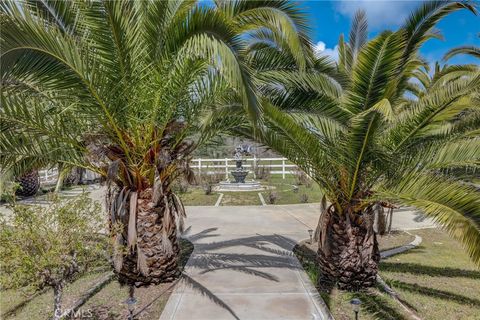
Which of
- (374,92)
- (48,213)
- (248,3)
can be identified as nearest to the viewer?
(48,213)

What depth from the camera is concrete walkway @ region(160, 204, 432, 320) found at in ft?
15.0

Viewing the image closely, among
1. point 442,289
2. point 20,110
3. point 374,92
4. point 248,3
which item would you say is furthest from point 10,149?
point 442,289

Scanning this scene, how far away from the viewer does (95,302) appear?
196 inches

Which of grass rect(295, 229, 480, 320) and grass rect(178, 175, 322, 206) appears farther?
grass rect(178, 175, 322, 206)

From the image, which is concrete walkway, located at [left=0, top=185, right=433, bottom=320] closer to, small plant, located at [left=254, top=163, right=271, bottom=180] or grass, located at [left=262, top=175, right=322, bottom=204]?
grass, located at [left=262, top=175, right=322, bottom=204]

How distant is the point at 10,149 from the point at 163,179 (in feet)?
7.22

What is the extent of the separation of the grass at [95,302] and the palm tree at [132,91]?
0.26m

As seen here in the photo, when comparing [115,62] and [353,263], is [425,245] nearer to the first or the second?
[353,263]

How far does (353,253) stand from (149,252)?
10.6ft

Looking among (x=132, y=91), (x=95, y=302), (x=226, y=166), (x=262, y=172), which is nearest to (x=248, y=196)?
(x=226, y=166)

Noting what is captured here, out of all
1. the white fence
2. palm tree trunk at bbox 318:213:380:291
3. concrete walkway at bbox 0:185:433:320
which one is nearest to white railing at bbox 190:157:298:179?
the white fence

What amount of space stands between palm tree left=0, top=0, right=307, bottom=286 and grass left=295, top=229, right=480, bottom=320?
281 centimetres

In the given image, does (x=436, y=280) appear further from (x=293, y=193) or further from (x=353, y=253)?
(x=293, y=193)

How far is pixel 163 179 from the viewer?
18.4ft
